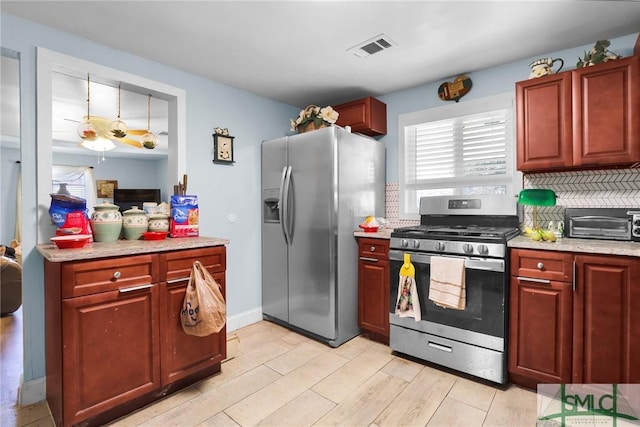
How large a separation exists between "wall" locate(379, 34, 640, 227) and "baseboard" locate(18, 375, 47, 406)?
2.93 m

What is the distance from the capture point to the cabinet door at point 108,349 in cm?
150

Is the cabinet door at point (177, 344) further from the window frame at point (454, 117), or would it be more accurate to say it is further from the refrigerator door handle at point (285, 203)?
the window frame at point (454, 117)

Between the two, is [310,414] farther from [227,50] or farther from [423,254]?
[227,50]

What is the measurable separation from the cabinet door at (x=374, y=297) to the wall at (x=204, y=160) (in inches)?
43.8

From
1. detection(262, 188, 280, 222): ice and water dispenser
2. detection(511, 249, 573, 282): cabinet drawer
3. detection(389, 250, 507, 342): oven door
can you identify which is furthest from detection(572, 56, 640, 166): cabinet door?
detection(262, 188, 280, 222): ice and water dispenser

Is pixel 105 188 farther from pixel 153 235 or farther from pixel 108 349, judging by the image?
pixel 108 349

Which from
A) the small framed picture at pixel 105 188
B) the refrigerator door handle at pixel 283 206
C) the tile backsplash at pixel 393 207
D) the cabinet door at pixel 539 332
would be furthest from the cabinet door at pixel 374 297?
the small framed picture at pixel 105 188

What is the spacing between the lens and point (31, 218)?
192cm

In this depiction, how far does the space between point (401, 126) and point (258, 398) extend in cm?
263

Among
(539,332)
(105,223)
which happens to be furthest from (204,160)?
(539,332)

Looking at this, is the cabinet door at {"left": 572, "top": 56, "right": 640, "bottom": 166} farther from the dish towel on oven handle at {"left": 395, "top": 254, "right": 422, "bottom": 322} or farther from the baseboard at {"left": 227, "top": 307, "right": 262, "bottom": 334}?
the baseboard at {"left": 227, "top": 307, "right": 262, "bottom": 334}

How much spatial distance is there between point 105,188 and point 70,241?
262 inches

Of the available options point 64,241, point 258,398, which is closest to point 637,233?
point 258,398

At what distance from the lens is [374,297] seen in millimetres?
2654
